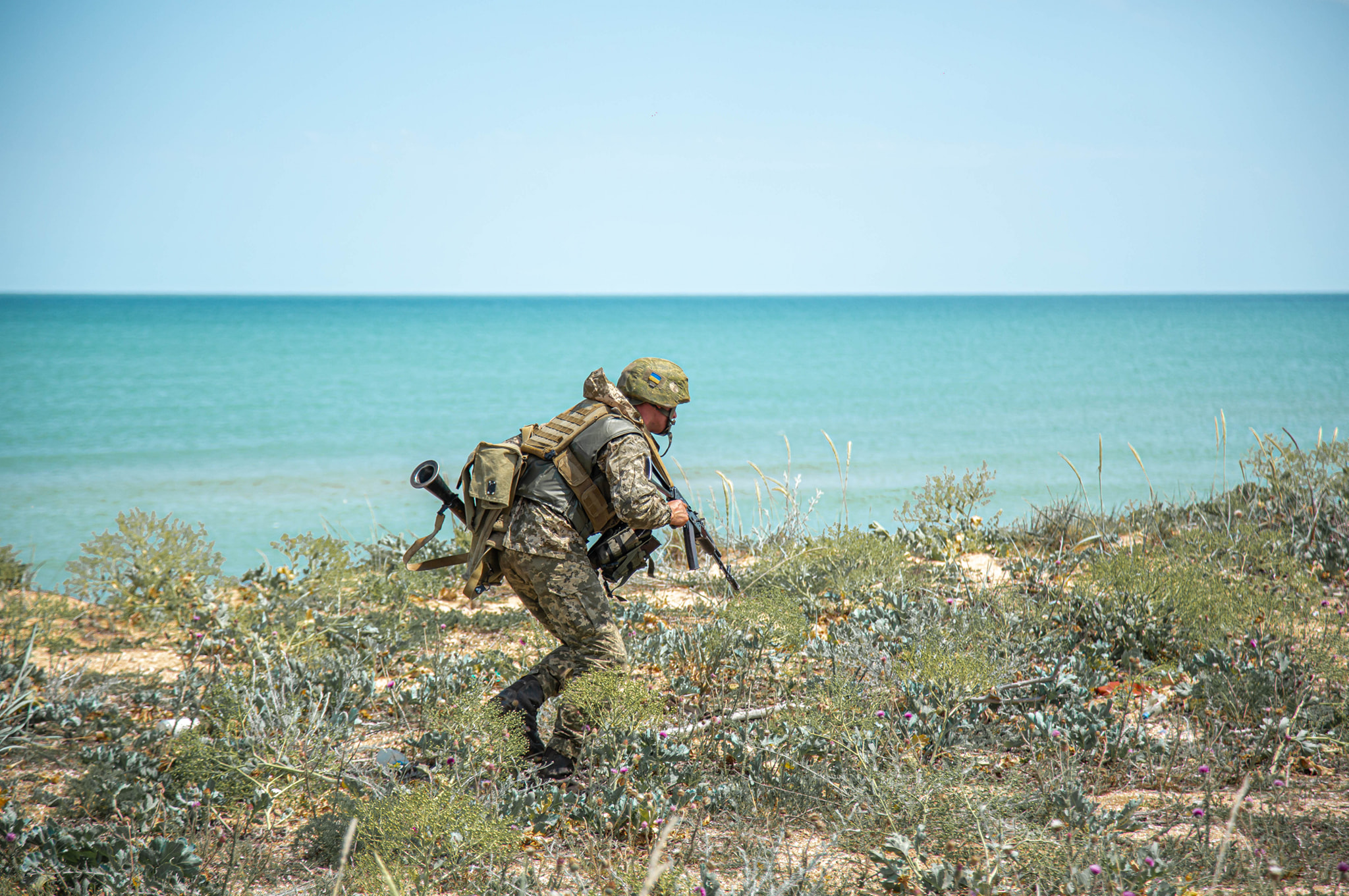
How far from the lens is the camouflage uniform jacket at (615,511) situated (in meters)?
3.65

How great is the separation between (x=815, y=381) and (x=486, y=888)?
26.2 m

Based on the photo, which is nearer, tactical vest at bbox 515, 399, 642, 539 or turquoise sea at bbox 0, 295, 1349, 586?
tactical vest at bbox 515, 399, 642, 539

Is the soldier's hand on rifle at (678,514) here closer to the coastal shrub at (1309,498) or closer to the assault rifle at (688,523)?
the assault rifle at (688,523)

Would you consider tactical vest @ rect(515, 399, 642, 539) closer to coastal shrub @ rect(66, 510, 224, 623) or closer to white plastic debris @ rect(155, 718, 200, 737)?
white plastic debris @ rect(155, 718, 200, 737)

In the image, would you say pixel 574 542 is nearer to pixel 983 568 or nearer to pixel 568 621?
pixel 568 621

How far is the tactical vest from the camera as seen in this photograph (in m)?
3.76

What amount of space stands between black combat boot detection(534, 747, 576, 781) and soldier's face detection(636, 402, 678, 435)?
154 centimetres

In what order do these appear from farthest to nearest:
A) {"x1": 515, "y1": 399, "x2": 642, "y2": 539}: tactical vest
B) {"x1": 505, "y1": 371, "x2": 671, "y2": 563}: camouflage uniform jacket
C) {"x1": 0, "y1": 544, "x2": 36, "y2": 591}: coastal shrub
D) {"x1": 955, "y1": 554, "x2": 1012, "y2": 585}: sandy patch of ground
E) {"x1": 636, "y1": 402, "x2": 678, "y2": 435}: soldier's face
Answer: {"x1": 0, "y1": 544, "x2": 36, "y2": 591}: coastal shrub
{"x1": 955, "y1": 554, "x2": 1012, "y2": 585}: sandy patch of ground
{"x1": 636, "y1": 402, "x2": 678, "y2": 435}: soldier's face
{"x1": 515, "y1": 399, "x2": 642, "y2": 539}: tactical vest
{"x1": 505, "y1": 371, "x2": 671, "y2": 563}: camouflage uniform jacket

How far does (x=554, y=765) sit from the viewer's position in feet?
12.5

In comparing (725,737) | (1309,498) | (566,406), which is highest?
(1309,498)

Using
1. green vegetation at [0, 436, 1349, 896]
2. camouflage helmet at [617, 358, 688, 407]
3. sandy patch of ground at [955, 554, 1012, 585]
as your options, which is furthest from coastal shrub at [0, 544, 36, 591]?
sandy patch of ground at [955, 554, 1012, 585]

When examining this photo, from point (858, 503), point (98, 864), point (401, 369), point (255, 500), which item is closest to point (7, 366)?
point (401, 369)

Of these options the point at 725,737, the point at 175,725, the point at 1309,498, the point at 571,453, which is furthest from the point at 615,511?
the point at 1309,498

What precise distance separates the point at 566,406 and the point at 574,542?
79.2ft
